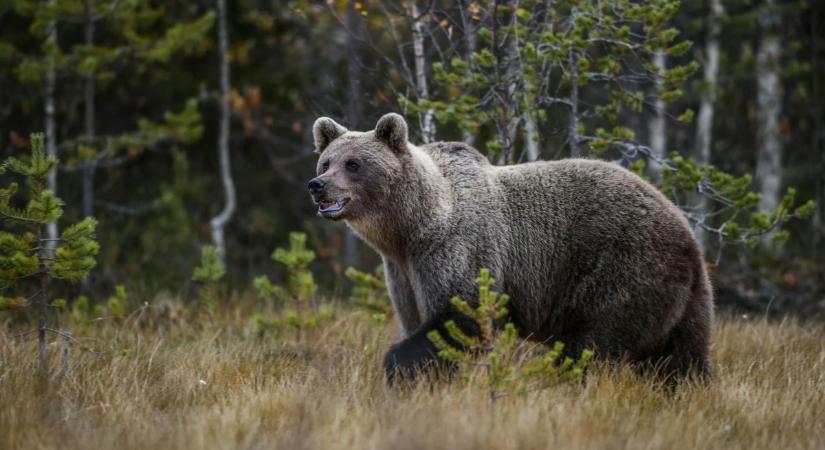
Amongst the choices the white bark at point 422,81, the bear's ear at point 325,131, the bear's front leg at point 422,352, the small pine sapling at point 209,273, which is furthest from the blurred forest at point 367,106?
the bear's front leg at point 422,352

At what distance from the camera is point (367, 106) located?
1028cm

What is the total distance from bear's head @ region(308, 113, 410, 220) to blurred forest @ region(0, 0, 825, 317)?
3.70 feet

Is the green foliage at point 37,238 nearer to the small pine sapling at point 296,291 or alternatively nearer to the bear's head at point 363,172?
the bear's head at point 363,172

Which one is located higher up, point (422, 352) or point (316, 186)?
point (316, 186)

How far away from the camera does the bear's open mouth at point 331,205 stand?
5602mm

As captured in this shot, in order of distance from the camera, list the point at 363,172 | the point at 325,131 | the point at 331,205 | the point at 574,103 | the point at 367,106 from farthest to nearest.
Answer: the point at 367,106 → the point at 574,103 → the point at 325,131 → the point at 363,172 → the point at 331,205

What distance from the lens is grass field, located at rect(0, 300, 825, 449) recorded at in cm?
410

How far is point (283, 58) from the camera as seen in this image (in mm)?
16391

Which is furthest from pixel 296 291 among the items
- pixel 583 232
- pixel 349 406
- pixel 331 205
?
pixel 349 406

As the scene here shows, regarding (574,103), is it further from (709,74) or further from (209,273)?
(709,74)

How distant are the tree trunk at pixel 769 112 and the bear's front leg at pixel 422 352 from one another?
402 inches

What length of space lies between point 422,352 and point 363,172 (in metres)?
1.23

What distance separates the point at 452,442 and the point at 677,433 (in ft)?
4.01

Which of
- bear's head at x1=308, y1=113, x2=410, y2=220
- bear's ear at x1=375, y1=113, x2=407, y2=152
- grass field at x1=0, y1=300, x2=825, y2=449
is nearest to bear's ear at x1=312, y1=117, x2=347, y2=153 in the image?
bear's head at x1=308, y1=113, x2=410, y2=220
